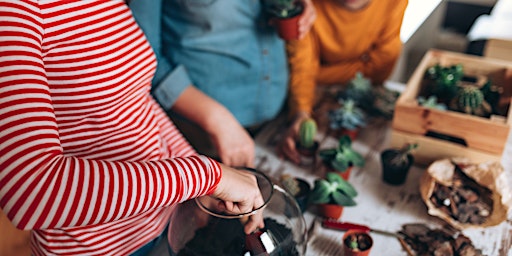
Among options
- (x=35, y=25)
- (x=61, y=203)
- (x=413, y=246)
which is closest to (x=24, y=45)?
(x=35, y=25)

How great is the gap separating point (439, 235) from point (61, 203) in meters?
0.64

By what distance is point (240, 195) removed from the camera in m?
0.62

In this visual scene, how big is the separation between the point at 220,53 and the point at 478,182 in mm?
602

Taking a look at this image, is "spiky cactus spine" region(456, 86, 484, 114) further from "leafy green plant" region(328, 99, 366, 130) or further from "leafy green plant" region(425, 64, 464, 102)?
"leafy green plant" region(328, 99, 366, 130)

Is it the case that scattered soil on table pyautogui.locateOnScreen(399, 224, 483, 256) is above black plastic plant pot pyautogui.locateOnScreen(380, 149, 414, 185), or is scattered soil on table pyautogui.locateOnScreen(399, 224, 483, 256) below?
below

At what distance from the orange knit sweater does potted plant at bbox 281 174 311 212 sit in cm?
31

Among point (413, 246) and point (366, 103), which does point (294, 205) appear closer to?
point (413, 246)

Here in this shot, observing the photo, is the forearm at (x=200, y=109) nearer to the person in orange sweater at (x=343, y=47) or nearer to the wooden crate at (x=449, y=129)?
the person in orange sweater at (x=343, y=47)

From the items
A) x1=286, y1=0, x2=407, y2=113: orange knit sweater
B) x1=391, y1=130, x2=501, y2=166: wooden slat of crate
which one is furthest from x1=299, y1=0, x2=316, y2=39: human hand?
x1=391, y1=130, x2=501, y2=166: wooden slat of crate

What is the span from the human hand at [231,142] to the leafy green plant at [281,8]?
0.83 ft

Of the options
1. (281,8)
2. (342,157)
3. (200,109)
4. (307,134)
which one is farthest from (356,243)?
(281,8)

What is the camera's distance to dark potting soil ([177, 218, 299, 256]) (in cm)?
65

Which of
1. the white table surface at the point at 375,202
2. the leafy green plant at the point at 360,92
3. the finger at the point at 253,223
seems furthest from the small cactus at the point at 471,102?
the finger at the point at 253,223

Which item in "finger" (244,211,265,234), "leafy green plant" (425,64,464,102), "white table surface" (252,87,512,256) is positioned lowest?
"white table surface" (252,87,512,256)
